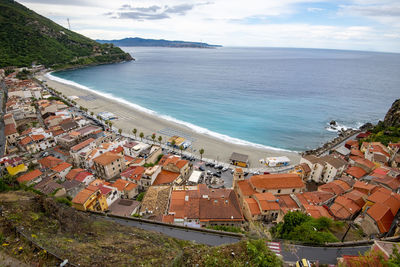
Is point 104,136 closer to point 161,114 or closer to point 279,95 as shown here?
point 161,114

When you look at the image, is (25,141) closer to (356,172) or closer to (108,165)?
Result: (108,165)

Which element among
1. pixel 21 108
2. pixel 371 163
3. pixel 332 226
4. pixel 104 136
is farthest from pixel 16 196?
pixel 21 108

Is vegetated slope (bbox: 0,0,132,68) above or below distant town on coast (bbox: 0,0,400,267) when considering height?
above

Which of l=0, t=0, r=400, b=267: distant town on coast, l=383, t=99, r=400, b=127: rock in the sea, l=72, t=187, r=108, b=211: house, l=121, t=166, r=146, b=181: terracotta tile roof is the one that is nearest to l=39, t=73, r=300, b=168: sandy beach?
l=0, t=0, r=400, b=267: distant town on coast

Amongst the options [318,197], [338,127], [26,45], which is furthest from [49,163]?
[26,45]

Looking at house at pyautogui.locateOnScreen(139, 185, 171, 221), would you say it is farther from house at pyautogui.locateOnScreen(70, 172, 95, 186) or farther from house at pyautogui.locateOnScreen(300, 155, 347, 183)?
A: house at pyautogui.locateOnScreen(300, 155, 347, 183)
